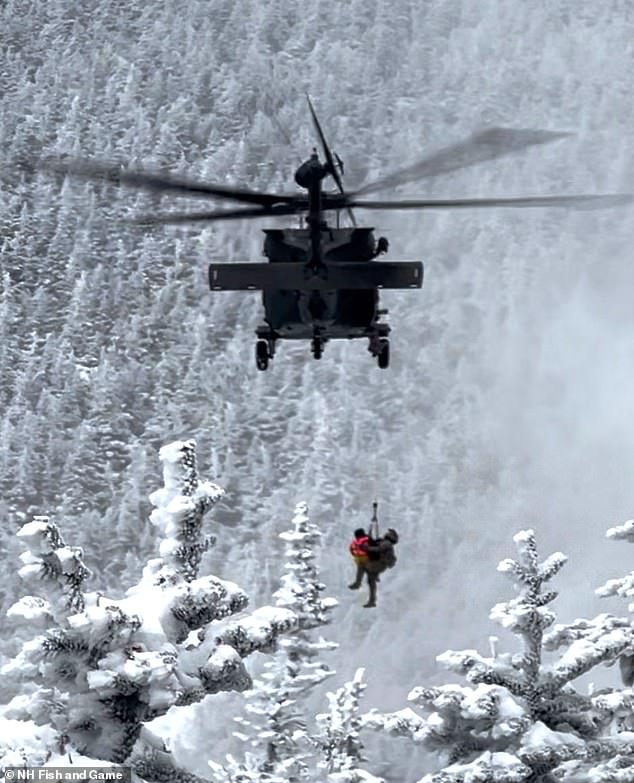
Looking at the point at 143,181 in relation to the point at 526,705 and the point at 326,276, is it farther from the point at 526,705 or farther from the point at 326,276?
the point at 526,705

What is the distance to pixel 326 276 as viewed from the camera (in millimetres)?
16328

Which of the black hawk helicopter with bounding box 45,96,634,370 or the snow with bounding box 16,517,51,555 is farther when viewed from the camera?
the black hawk helicopter with bounding box 45,96,634,370

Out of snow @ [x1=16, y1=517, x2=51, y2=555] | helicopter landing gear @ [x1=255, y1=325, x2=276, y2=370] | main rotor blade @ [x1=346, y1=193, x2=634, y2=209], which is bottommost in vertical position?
snow @ [x1=16, y1=517, x2=51, y2=555]

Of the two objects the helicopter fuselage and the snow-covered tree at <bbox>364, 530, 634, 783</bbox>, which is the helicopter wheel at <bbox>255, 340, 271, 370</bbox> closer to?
the helicopter fuselage

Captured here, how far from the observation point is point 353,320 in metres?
18.0

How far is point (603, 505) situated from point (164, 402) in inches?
1421

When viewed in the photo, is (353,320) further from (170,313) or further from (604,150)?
(604,150)

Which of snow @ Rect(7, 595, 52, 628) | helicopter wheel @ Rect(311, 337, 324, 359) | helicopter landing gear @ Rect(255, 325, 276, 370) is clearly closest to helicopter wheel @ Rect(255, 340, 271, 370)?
helicopter landing gear @ Rect(255, 325, 276, 370)

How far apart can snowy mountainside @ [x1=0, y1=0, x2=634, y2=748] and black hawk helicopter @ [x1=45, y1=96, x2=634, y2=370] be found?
60157 millimetres

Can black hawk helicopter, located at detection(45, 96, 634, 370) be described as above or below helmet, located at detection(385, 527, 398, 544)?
above

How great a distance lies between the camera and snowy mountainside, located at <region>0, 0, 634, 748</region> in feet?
319

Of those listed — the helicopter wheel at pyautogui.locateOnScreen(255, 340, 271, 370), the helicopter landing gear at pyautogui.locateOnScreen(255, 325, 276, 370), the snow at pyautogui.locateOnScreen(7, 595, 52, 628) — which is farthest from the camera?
the helicopter wheel at pyautogui.locateOnScreen(255, 340, 271, 370)

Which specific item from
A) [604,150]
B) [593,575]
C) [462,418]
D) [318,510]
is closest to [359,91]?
[604,150]

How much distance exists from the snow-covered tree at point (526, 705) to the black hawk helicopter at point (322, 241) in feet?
13.8
